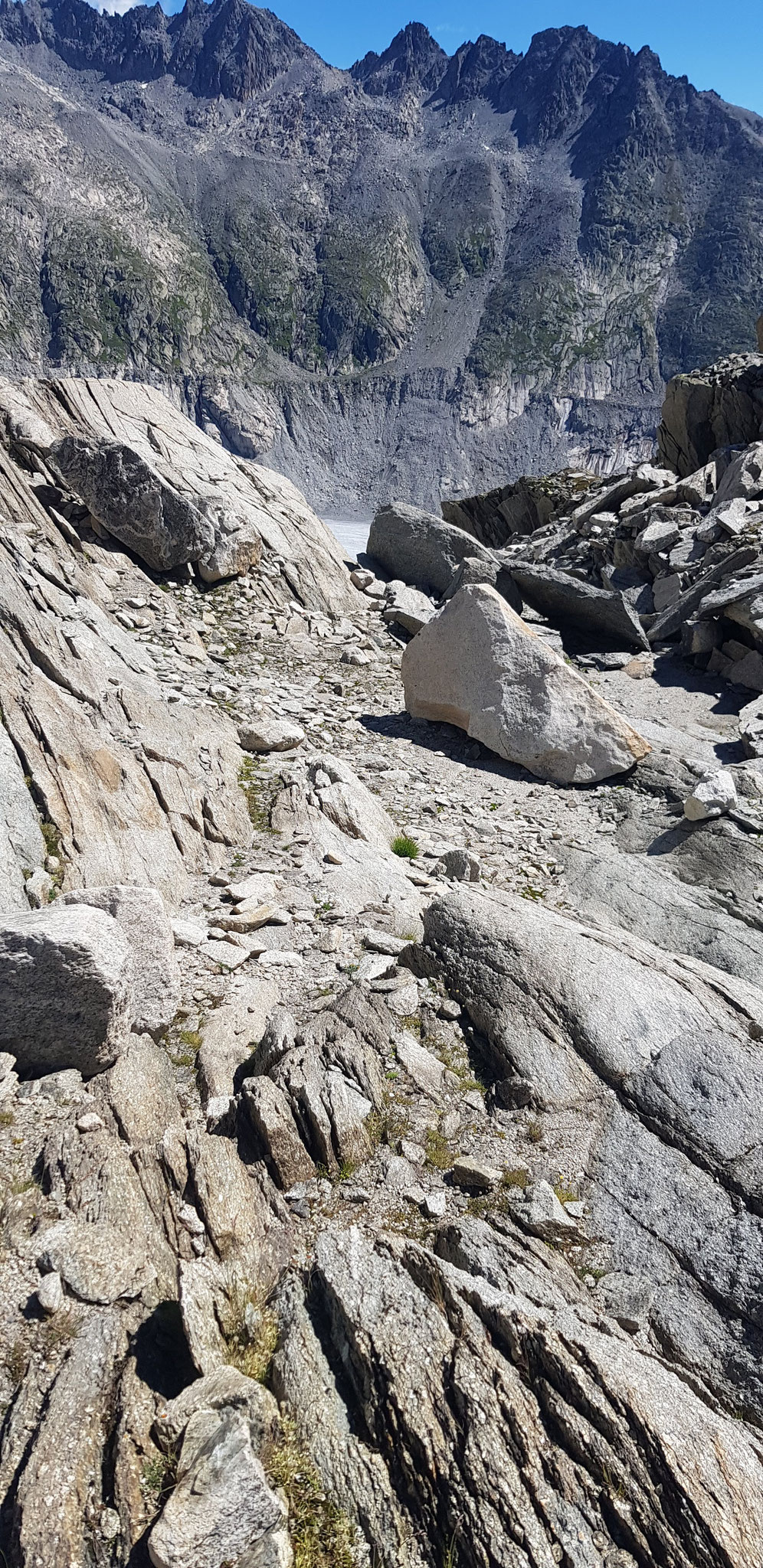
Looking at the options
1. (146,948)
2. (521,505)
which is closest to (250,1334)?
(146,948)

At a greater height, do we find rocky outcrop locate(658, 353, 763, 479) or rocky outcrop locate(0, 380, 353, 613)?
rocky outcrop locate(658, 353, 763, 479)

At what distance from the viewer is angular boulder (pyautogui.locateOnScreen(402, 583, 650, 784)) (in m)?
15.7

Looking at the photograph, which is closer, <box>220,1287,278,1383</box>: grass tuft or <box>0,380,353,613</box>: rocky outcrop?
<box>220,1287,278,1383</box>: grass tuft

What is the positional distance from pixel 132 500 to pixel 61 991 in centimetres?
1644

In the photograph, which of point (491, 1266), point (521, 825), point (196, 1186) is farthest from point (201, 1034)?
point (521, 825)

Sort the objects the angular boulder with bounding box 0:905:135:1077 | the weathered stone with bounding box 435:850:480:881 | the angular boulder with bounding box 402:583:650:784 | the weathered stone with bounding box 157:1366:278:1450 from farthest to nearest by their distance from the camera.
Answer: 1. the angular boulder with bounding box 402:583:650:784
2. the weathered stone with bounding box 435:850:480:881
3. the angular boulder with bounding box 0:905:135:1077
4. the weathered stone with bounding box 157:1366:278:1450

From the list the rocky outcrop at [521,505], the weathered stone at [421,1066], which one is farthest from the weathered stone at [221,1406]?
the rocky outcrop at [521,505]

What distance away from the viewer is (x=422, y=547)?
26.7m

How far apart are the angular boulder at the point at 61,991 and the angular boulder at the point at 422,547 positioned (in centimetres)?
2127

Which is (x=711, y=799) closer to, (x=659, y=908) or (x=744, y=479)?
(x=659, y=908)

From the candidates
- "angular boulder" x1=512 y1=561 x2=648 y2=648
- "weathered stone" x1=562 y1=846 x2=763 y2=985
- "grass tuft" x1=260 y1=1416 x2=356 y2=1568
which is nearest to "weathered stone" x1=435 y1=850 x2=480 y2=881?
"weathered stone" x1=562 y1=846 x2=763 y2=985

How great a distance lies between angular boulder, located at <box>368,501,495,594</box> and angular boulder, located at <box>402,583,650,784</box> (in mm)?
10037

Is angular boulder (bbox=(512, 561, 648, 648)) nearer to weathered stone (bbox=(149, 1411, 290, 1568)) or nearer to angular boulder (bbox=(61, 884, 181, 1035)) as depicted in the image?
angular boulder (bbox=(61, 884, 181, 1035))

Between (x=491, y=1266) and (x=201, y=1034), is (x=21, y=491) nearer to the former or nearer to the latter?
(x=201, y=1034)
